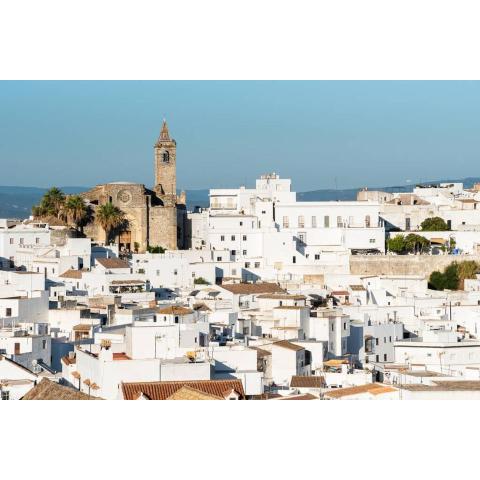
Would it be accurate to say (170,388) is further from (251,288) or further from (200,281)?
(200,281)

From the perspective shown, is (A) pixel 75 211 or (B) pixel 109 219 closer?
(B) pixel 109 219

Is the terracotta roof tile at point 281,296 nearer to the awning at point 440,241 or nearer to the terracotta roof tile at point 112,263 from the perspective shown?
the terracotta roof tile at point 112,263

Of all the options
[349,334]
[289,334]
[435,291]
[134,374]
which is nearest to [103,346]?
[134,374]

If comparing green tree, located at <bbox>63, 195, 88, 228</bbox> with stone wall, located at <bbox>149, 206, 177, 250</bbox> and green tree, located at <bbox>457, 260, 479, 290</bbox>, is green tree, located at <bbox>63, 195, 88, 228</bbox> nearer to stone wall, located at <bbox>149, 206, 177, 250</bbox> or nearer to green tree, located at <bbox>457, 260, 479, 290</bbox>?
stone wall, located at <bbox>149, 206, 177, 250</bbox>

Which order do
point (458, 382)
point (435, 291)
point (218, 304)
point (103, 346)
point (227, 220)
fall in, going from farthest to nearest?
point (227, 220), point (435, 291), point (218, 304), point (103, 346), point (458, 382)

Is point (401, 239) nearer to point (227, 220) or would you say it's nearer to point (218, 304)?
point (227, 220)

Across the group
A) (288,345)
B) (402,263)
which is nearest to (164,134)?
(402,263)

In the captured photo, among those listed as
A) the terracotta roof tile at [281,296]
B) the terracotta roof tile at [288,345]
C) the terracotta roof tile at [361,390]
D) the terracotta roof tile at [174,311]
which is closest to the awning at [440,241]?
the terracotta roof tile at [281,296]

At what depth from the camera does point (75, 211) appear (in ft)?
115

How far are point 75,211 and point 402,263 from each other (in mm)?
9105

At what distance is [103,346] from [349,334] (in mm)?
5585

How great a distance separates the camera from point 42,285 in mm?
25484

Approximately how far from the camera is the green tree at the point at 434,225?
36.0 metres

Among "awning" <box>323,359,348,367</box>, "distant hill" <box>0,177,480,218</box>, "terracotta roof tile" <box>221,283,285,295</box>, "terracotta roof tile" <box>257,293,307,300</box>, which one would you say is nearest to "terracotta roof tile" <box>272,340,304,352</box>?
"awning" <box>323,359,348,367</box>
